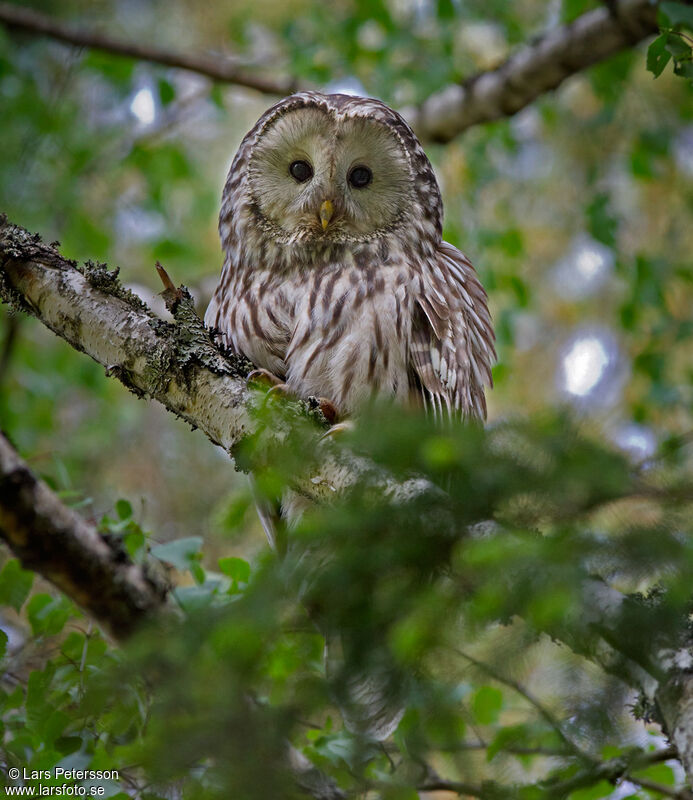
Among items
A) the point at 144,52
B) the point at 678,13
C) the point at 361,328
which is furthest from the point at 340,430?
the point at 144,52

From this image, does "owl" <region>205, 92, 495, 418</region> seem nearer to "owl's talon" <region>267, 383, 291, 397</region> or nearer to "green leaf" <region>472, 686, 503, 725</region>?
"owl's talon" <region>267, 383, 291, 397</region>

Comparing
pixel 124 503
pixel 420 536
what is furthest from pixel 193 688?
pixel 124 503

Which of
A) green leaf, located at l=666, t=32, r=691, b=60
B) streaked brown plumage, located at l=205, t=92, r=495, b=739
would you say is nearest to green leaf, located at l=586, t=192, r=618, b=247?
streaked brown plumage, located at l=205, t=92, r=495, b=739

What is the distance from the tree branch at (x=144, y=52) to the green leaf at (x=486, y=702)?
345 cm

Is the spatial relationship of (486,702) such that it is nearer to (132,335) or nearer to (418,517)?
(418,517)

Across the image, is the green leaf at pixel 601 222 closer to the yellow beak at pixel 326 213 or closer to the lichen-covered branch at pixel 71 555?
the yellow beak at pixel 326 213

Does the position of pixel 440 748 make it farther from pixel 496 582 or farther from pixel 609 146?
pixel 609 146

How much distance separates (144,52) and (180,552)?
10.7 feet

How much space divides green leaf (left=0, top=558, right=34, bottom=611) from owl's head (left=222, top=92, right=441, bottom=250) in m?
1.33

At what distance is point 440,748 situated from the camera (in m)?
1.52

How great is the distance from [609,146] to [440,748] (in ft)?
16.1

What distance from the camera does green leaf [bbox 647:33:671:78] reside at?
223cm

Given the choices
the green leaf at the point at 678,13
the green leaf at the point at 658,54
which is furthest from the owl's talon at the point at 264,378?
the green leaf at the point at 678,13

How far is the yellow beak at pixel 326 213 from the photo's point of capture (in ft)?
9.78
